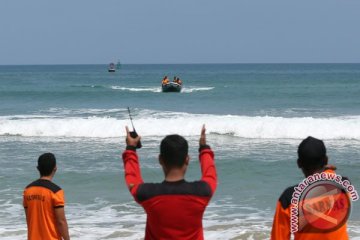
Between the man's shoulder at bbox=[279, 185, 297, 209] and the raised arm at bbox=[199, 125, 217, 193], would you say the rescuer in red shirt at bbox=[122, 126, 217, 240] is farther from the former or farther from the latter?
the man's shoulder at bbox=[279, 185, 297, 209]

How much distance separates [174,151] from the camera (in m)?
3.53

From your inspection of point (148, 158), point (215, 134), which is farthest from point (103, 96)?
point (148, 158)

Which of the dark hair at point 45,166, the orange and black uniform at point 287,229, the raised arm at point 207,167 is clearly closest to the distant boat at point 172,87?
the dark hair at point 45,166

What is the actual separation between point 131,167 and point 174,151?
0.91 feet

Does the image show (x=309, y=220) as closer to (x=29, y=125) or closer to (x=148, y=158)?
(x=148, y=158)

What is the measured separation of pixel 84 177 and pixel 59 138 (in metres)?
9.70

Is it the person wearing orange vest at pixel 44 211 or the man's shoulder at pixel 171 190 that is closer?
the man's shoulder at pixel 171 190

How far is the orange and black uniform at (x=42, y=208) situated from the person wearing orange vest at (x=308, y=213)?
2.24 meters

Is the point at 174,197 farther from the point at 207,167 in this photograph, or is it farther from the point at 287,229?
the point at 287,229

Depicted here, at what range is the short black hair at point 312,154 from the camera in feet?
11.9

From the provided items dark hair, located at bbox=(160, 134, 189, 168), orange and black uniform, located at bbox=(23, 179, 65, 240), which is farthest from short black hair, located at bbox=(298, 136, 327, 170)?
orange and black uniform, located at bbox=(23, 179, 65, 240)

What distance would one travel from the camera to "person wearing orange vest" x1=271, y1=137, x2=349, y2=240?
361 cm

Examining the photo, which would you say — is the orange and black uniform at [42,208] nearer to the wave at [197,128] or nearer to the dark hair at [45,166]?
the dark hair at [45,166]

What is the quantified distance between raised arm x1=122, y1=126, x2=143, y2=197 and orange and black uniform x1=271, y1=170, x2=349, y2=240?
2.56 feet
